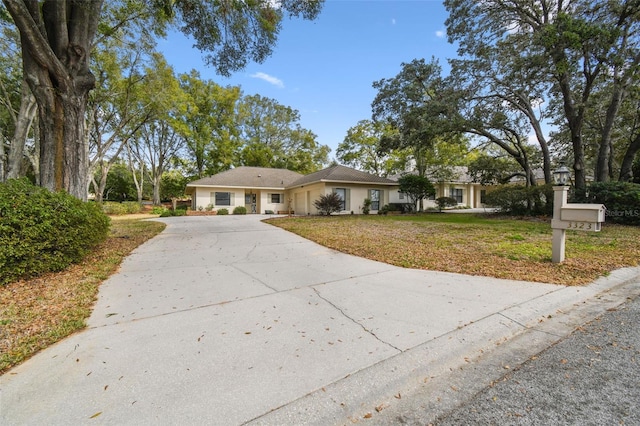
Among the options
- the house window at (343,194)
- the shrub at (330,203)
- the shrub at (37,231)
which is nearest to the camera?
the shrub at (37,231)

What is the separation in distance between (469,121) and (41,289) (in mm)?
16931

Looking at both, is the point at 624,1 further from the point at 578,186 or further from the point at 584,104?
the point at 578,186

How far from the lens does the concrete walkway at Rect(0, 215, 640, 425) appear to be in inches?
69.5

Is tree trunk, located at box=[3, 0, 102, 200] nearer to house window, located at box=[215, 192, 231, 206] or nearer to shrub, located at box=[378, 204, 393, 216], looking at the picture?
house window, located at box=[215, 192, 231, 206]

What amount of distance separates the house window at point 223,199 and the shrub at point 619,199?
882 inches

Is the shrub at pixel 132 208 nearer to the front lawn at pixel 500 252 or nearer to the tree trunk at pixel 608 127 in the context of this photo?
the front lawn at pixel 500 252

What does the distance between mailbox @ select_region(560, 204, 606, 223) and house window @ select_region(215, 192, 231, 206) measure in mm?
21316

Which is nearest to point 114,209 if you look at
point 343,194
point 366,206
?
point 343,194

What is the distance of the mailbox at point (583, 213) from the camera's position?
4564mm

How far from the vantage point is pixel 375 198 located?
812 inches

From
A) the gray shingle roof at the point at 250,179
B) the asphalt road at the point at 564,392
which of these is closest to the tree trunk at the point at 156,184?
the gray shingle roof at the point at 250,179

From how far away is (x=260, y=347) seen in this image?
→ 245 cm

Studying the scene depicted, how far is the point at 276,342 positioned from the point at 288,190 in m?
21.8

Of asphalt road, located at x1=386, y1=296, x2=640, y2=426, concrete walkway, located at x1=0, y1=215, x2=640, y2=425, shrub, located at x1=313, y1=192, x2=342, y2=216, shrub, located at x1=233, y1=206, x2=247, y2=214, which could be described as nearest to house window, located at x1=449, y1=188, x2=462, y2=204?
shrub, located at x1=313, y1=192, x2=342, y2=216
